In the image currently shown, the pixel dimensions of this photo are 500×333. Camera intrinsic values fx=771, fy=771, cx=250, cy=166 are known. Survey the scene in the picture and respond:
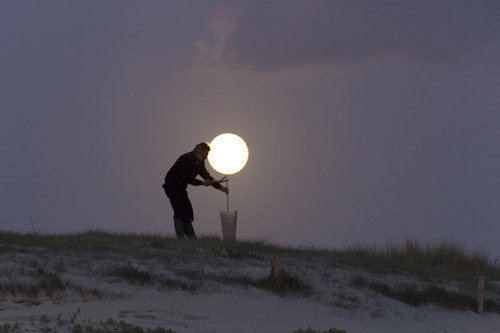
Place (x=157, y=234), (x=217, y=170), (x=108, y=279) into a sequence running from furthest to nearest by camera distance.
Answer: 1. (x=157, y=234)
2. (x=217, y=170)
3. (x=108, y=279)

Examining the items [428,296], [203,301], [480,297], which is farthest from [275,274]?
[480,297]

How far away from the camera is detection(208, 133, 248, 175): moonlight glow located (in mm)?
13344

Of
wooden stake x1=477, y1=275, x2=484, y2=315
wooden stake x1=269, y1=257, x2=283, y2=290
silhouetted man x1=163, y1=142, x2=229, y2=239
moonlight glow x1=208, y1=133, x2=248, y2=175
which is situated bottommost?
wooden stake x1=477, y1=275, x2=484, y2=315

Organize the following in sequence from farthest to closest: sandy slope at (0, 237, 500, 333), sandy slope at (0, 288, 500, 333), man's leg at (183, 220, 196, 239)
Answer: man's leg at (183, 220, 196, 239) < sandy slope at (0, 237, 500, 333) < sandy slope at (0, 288, 500, 333)

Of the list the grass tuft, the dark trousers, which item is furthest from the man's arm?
the grass tuft

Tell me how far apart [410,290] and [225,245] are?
10.8 feet

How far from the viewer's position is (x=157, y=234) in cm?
1464

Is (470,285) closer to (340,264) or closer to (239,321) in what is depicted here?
(340,264)

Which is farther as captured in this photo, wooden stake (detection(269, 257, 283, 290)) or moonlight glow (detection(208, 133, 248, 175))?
moonlight glow (detection(208, 133, 248, 175))

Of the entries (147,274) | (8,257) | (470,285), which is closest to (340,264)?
(470,285)

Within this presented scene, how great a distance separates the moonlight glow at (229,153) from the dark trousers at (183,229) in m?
1.50

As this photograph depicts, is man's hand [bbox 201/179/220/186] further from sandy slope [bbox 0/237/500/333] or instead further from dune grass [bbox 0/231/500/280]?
sandy slope [bbox 0/237/500/333]

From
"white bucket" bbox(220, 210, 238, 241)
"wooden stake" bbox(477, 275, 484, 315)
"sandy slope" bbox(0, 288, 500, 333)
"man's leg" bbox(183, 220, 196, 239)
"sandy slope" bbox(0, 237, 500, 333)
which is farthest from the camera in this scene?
"man's leg" bbox(183, 220, 196, 239)

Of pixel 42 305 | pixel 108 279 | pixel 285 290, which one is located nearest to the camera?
pixel 42 305
